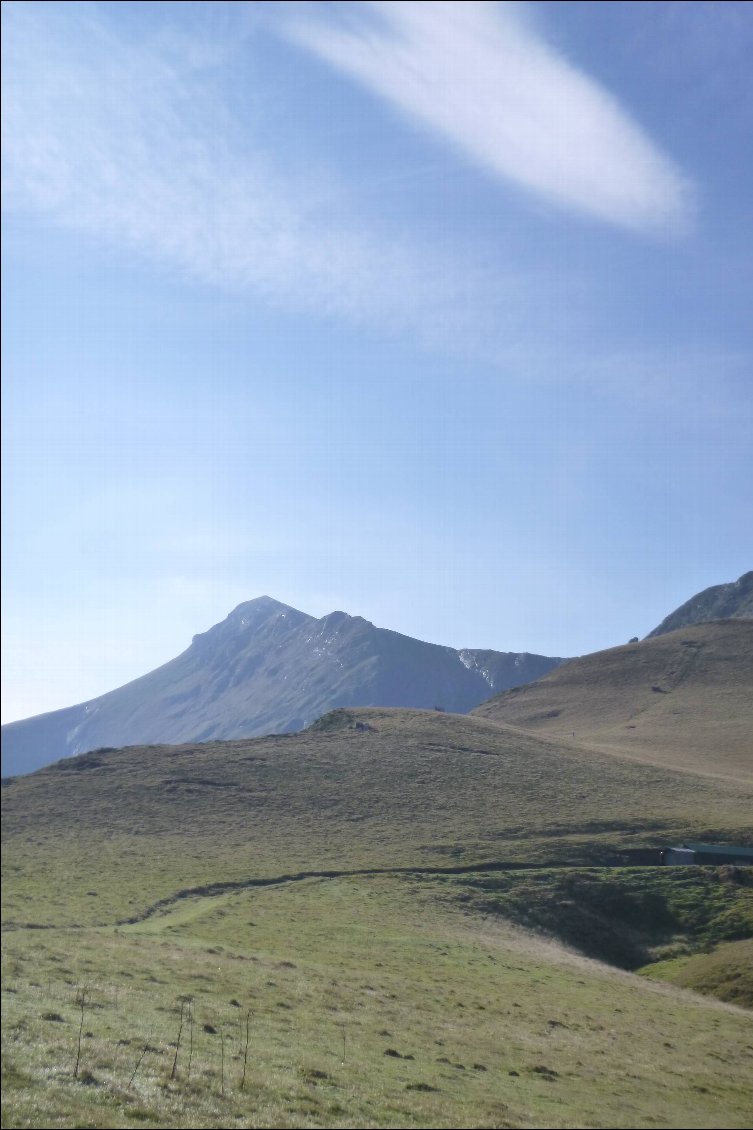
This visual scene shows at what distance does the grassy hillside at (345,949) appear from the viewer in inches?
668

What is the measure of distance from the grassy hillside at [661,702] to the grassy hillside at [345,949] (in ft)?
81.2

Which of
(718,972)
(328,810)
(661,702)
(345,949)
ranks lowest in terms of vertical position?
(718,972)

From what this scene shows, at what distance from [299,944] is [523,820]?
32235 millimetres

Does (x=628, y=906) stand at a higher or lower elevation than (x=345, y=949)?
lower

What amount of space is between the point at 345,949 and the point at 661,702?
10375cm

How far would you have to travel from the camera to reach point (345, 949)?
38531 mm

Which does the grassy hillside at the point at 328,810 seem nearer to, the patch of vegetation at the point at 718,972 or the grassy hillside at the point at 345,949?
the grassy hillside at the point at 345,949

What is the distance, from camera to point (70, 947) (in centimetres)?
1934

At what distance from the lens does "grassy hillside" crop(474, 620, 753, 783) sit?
338 ft

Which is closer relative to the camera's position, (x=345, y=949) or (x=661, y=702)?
(x=345, y=949)

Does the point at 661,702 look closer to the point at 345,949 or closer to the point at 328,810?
the point at 328,810

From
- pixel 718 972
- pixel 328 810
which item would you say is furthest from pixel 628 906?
pixel 328 810

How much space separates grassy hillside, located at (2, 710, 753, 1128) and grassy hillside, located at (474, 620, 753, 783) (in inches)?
975

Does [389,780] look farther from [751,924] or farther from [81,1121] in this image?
[81,1121]
